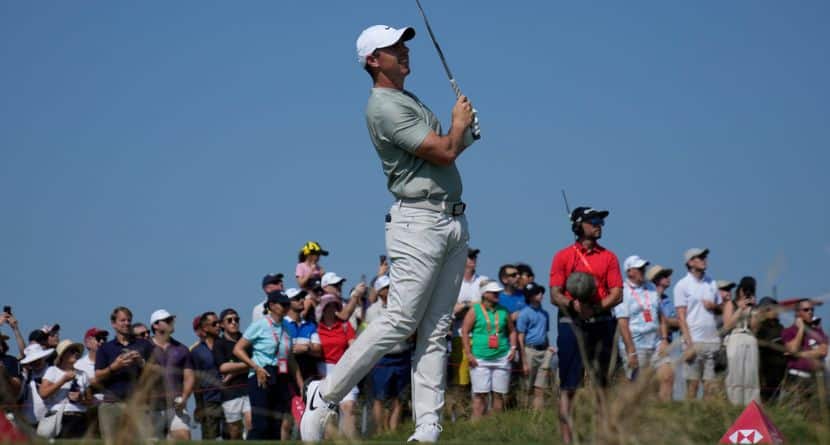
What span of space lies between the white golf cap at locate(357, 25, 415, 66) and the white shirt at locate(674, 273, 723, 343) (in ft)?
33.4

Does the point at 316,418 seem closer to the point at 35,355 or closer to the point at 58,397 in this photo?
the point at 58,397

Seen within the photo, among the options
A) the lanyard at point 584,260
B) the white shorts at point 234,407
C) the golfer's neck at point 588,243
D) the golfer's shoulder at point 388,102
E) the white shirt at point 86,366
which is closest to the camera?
the golfer's shoulder at point 388,102

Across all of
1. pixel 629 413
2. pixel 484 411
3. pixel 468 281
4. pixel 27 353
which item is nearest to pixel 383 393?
pixel 484 411

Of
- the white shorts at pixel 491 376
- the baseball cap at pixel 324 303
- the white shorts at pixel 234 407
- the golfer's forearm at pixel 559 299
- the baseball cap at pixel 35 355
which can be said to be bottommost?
the white shorts at pixel 234 407

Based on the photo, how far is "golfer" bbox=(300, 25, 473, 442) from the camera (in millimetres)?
7281

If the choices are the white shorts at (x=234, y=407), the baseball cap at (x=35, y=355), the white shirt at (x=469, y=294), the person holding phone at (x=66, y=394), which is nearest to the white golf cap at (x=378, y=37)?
the person holding phone at (x=66, y=394)

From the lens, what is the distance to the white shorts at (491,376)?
16266mm

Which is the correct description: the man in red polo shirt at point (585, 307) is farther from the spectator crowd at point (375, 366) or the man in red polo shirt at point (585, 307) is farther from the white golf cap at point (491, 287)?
the white golf cap at point (491, 287)

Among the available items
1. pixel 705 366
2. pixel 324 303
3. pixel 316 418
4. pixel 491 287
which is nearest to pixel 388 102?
pixel 316 418

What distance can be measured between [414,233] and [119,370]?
686 cm

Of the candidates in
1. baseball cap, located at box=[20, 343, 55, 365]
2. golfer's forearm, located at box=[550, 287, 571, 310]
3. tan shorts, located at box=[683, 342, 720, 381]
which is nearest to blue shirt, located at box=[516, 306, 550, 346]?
tan shorts, located at box=[683, 342, 720, 381]

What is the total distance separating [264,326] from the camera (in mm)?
14977

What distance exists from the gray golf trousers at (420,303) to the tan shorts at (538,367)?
30.5ft

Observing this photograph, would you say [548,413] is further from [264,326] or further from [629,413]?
[629,413]
